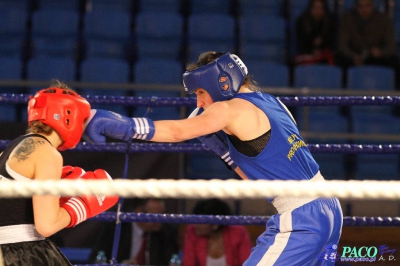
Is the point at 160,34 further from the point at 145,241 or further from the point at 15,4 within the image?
the point at 145,241

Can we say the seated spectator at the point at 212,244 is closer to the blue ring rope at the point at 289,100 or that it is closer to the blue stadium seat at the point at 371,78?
the blue ring rope at the point at 289,100

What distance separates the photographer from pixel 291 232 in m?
2.46

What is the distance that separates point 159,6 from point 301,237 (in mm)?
4680

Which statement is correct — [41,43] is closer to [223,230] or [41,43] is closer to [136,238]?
[136,238]

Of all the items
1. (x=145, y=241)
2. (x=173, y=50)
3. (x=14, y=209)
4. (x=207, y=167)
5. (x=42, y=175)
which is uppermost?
(x=173, y=50)

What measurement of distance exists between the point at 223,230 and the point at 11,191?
2.35 meters

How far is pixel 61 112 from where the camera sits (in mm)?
2283

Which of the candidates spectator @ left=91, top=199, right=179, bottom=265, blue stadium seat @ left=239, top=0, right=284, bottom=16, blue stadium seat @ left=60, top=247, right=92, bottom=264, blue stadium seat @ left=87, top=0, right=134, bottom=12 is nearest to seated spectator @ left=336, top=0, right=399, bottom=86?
blue stadium seat @ left=239, top=0, right=284, bottom=16

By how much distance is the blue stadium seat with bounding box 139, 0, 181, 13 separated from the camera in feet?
22.1

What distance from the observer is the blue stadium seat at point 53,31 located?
20.9 ft

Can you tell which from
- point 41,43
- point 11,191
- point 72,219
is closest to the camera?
point 11,191

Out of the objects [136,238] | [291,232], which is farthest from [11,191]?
[136,238]

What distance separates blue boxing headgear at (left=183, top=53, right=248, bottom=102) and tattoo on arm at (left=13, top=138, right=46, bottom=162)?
0.66 metres

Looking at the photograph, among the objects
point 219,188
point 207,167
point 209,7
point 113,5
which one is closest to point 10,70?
point 113,5
